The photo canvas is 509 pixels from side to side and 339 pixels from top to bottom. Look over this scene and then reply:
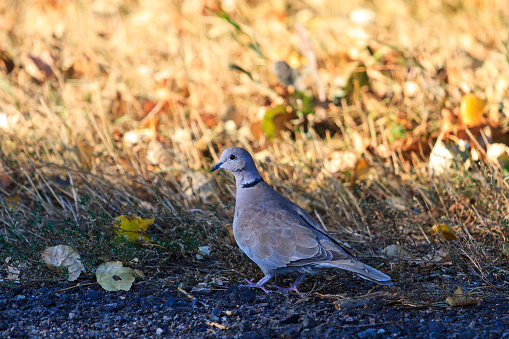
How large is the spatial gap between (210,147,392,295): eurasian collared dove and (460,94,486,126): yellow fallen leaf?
1.92 m

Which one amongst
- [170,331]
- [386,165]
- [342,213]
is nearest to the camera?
[170,331]

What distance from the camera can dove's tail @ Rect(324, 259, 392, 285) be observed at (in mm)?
2664

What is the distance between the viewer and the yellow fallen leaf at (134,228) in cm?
334

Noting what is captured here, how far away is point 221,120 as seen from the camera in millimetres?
5352

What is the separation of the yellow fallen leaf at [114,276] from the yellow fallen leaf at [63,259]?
0.43 feet

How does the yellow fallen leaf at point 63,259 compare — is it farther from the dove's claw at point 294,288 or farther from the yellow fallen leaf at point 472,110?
the yellow fallen leaf at point 472,110

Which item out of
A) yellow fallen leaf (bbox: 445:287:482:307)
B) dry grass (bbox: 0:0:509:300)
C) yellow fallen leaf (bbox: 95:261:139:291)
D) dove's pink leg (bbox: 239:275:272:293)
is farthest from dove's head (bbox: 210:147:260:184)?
yellow fallen leaf (bbox: 445:287:482:307)

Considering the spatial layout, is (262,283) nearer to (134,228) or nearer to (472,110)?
(134,228)

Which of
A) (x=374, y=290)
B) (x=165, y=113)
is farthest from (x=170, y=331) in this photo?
(x=165, y=113)

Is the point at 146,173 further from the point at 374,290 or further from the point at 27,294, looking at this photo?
the point at 374,290

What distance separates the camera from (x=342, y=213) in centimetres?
396

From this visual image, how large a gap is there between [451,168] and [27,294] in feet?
9.68

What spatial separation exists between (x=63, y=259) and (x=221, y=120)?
257 cm

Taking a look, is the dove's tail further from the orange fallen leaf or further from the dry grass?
the orange fallen leaf
